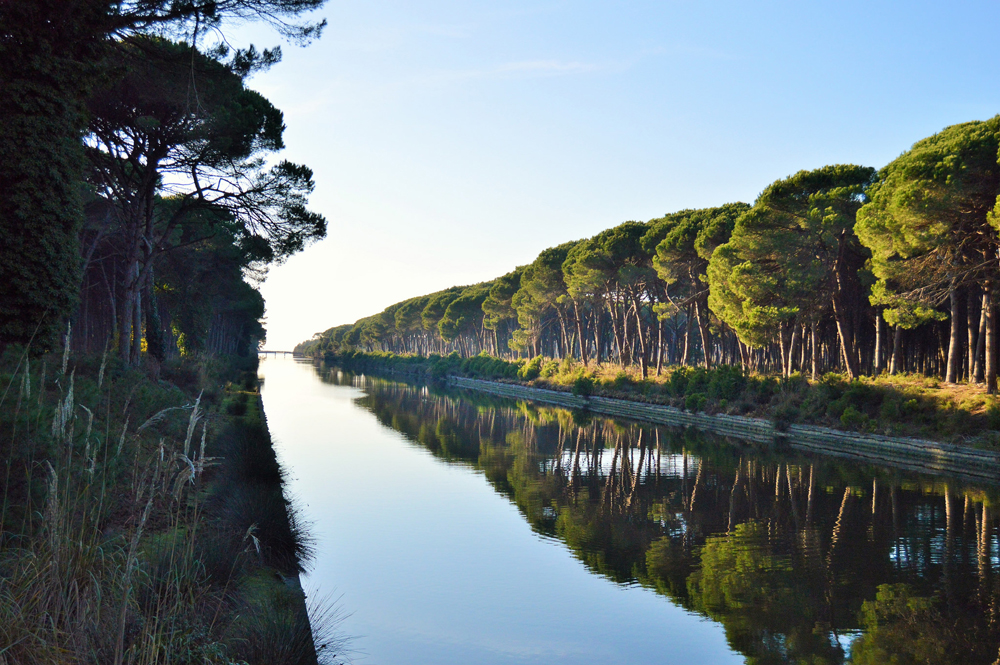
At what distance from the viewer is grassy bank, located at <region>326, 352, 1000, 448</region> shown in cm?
1728

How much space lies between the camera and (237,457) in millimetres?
10891

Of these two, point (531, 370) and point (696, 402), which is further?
point (531, 370)

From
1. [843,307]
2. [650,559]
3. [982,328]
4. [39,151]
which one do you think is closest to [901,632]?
[650,559]

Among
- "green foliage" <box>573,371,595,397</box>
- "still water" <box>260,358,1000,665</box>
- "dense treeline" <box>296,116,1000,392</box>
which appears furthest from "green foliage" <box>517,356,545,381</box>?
"still water" <box>260,358,1000,665</box>

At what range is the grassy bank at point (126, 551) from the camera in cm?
299

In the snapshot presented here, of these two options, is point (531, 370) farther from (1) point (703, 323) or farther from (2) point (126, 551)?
(2) point (126, 551)

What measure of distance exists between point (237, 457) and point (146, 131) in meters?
8.15

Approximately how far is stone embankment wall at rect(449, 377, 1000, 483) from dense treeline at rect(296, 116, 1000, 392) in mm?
2449

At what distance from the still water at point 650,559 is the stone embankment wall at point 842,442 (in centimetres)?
161

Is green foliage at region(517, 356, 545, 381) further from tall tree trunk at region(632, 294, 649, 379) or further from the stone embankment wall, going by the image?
the stone embankment wall

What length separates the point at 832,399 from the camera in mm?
22188

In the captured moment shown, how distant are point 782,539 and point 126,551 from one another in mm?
8355

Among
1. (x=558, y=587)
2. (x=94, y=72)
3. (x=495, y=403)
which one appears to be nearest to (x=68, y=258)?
(x=94, y=72)

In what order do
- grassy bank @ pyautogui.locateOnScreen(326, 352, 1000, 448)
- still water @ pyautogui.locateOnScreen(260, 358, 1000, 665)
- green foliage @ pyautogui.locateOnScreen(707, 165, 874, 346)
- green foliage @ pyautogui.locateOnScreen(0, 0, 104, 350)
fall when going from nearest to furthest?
still water @ pyautogui.locateOnScreen(260, 358, 1000, 665), green foliage @ pyautogui.locateOnScreen(0, 0, 104, 350), grassy bank @ pyautogui.locateOnScreen(326, 352, 1000, 448), green foliage @ pyautogui.locateOnScreen(707, 165, 874, 346)
